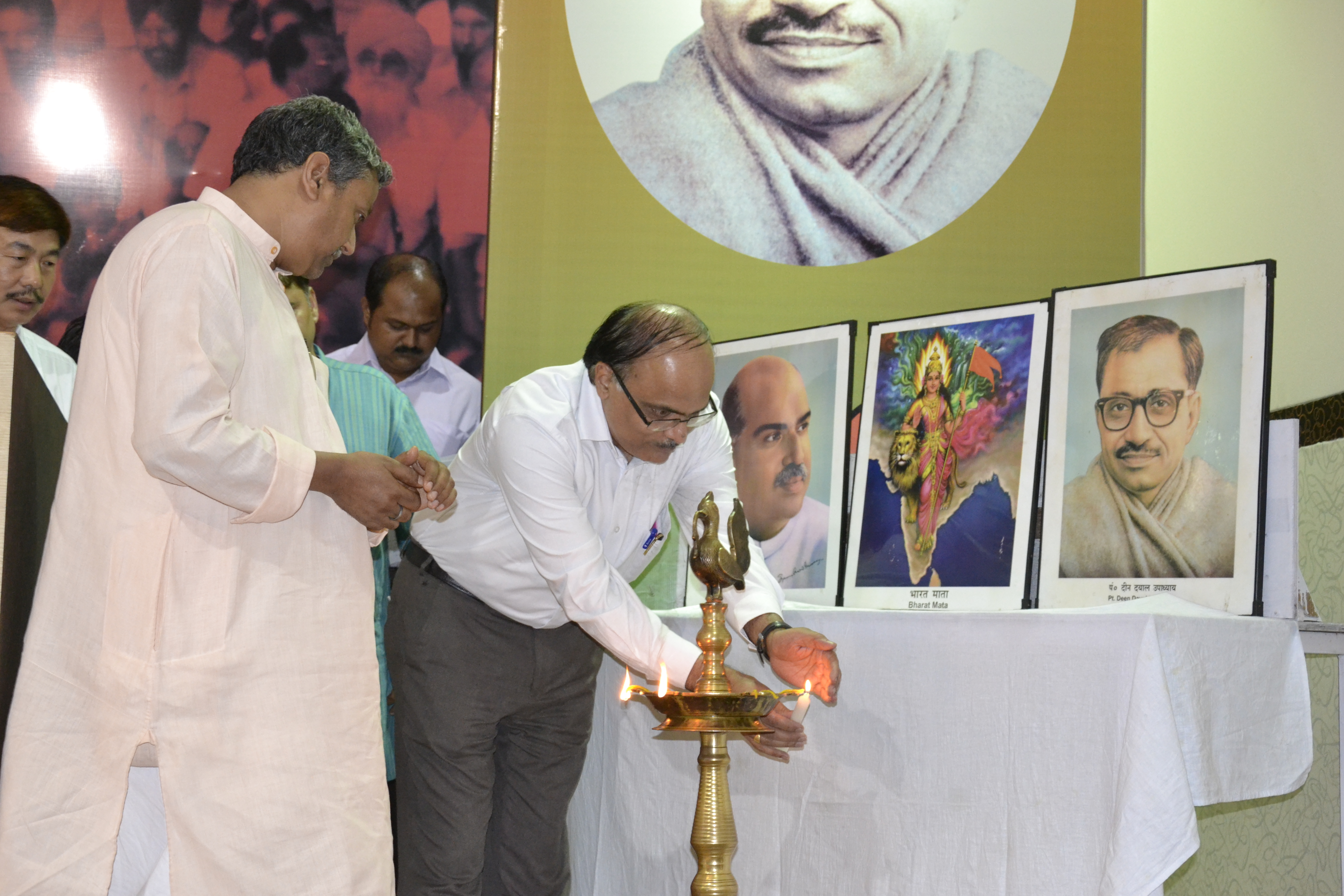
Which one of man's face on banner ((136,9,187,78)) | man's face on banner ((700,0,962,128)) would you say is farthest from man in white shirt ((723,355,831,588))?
man's face on banner ((136,9,187,78))

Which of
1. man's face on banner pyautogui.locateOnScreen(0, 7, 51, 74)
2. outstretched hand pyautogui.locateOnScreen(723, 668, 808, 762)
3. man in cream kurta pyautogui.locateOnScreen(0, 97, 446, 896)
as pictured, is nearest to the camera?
man in cream kurta pyautogui.locateOnScreen(0, 97, 446, 896)

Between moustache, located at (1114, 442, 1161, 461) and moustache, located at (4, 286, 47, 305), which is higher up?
moustache, located at (4, 286, 47, 305)

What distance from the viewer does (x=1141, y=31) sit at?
3811mm

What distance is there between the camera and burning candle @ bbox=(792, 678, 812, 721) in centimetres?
220

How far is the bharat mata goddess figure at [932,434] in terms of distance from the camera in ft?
8.67

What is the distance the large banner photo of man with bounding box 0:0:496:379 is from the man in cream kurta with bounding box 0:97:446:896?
1928 millimetres

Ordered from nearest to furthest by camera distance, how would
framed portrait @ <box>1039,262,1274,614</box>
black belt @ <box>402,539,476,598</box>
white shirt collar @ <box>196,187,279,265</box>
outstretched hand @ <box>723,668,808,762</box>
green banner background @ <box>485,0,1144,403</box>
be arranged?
white shirt collar @ <box>196,187,279,265</box>
outstretched hand @ <box>723,668,808,762</box>
framed portrait @ <box>1039,262,1274,614</box>
black belt @ <box>402,539,476,598</box>
green banner background @ <box>485,0,1144,403</box>

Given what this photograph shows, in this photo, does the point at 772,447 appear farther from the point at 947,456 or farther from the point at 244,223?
the point at 244,223

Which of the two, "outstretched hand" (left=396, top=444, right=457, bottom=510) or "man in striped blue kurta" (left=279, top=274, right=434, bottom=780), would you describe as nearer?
"outstretched hand" (left=396, top=444, right=457, bottom=510)

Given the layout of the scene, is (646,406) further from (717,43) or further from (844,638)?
(717,43)

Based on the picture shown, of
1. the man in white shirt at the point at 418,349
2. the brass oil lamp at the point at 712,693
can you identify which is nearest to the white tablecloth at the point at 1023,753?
the brass oil lamp at the point at 712,693

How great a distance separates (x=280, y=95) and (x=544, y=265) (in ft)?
3.17

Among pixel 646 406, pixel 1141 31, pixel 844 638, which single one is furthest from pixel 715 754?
pixel 1141 31

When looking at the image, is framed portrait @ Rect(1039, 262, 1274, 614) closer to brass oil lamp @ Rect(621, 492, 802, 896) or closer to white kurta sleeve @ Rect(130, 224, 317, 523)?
brass oil lamp @ Rect(621, 492, 802, 896)
